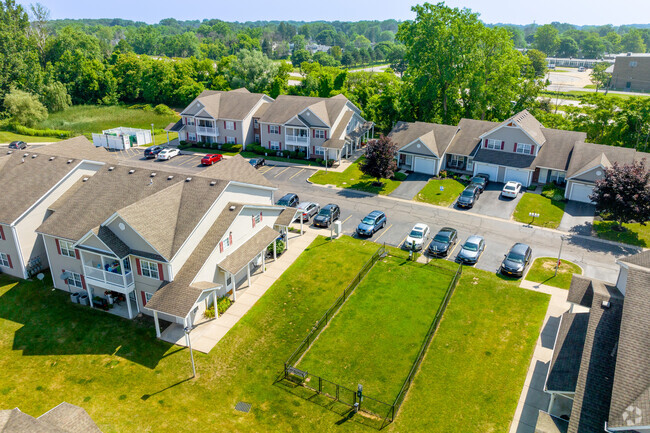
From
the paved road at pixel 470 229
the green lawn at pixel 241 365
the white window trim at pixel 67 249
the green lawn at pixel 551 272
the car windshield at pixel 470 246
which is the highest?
the white window trim at pixel 67 249

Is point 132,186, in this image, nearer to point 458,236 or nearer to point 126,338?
point 126,338

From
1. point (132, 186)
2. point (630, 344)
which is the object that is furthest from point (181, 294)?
point (630, 344)

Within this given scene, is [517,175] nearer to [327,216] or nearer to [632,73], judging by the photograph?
[327,216]

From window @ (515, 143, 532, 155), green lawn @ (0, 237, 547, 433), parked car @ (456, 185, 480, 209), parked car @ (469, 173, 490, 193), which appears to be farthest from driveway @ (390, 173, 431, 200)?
green lawn @ (0, 237, 547, 433)

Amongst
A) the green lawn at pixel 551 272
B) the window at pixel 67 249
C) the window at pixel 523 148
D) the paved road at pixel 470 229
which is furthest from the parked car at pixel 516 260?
the window at pixel 67 249

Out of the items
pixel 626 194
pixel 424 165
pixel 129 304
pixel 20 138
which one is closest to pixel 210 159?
pixel 424 165

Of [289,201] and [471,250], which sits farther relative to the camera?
[289,201]

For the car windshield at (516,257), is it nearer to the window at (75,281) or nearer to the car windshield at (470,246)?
the car windshield at (470,246)
